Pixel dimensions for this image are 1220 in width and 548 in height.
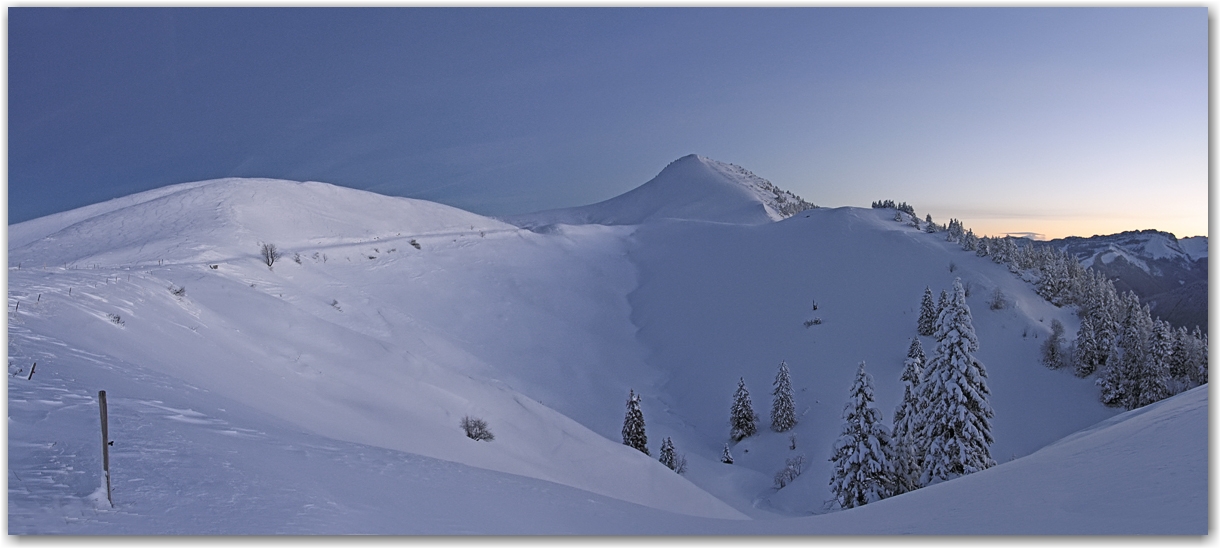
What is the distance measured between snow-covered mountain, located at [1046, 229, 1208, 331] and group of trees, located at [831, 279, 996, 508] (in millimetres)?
4721

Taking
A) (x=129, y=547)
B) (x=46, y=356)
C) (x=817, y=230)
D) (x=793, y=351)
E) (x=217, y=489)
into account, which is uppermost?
(x=817, y=230)

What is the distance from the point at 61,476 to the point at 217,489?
3.76 feet

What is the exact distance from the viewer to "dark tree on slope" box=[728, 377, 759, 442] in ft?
96.2

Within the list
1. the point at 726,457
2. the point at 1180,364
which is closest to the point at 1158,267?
the point at 1180,364

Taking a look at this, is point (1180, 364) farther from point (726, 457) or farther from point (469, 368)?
point (469, 368)

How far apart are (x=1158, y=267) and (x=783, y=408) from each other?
16900 millimetres

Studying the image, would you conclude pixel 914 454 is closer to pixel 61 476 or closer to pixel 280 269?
pixel 61 476

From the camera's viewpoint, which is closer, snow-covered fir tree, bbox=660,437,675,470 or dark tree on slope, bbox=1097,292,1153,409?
snow-covered fir tree, bbox=660,437,675,470

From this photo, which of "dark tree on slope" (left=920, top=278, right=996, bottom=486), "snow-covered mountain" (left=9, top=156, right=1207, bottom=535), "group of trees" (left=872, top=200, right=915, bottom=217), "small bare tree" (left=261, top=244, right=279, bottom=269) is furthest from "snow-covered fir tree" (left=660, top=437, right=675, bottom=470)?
"group of trees" (left=872, top=200, right=915, bottom=217)

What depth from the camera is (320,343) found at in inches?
532

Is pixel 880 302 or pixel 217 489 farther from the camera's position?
pixel 880 302

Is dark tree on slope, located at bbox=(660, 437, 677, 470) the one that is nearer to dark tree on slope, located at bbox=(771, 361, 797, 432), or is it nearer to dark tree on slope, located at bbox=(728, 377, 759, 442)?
dark tree on slope, located at bbox=(728, 377, 759, 442)

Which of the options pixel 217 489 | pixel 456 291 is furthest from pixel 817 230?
pixel 217 489

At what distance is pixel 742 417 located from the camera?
29.3 metres
